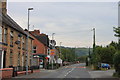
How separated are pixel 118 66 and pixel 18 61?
1926 centimetres

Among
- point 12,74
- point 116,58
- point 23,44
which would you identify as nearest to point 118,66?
point 116,58

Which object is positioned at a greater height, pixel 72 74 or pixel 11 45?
pixel 11 45

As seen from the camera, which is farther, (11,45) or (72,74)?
(72,74)

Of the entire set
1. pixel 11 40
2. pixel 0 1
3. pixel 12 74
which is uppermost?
pixel 0 1

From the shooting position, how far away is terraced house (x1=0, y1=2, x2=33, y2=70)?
32156mm

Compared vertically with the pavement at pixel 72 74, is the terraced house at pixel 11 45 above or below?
above

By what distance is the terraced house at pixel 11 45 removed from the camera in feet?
105

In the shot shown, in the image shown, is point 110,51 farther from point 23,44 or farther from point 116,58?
point 116,58

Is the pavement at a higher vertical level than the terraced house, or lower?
lower

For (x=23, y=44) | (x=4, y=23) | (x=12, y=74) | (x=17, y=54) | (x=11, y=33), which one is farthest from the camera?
(x=23, y=44)

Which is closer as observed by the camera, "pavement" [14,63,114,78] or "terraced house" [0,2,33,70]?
"pavement" [14,63,114,78]

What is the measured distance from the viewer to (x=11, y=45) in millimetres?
35469

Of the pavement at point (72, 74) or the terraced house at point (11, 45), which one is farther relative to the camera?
the terraced house at point (11, 45)

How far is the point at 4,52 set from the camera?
107ft
